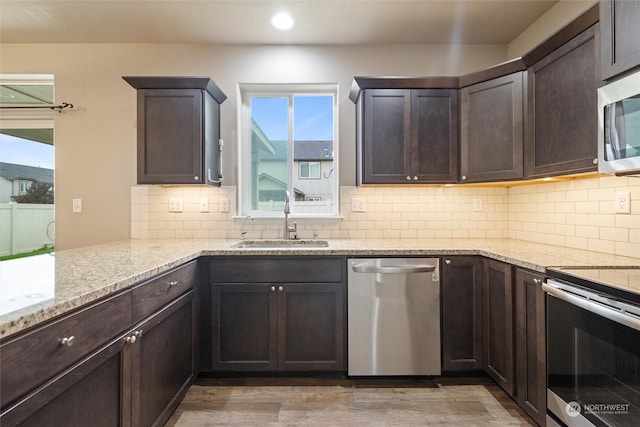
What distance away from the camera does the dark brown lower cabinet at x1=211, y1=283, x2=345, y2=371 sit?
7.06 feet

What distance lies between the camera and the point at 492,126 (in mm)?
2289

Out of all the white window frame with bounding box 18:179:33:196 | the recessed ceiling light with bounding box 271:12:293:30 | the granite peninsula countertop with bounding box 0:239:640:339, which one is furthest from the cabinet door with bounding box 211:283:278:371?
the white window frame with bounding box 18:179:33:196

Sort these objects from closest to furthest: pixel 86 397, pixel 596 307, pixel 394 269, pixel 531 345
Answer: pixel 86 397
pixel 596 307
pixel 531 345
pixel 394 269

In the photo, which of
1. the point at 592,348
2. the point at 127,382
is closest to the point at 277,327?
the point at 127,382

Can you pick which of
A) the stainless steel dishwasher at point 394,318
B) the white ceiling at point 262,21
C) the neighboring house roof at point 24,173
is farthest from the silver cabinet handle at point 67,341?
the neighboring house roof at point 24,173

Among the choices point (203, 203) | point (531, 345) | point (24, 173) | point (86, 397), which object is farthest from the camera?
point (24, 173)

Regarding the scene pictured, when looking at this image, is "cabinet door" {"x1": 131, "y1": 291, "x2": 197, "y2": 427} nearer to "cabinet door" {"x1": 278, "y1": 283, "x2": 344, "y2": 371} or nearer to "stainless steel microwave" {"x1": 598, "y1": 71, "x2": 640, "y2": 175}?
"cabinet door" {"x1": 278, "y1": 283, "x2": 344, "y2": 371}

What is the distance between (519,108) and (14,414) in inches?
109

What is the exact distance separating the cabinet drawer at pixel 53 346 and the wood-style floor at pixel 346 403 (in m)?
0.97

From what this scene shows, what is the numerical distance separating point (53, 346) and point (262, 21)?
Answer: 2.45 m

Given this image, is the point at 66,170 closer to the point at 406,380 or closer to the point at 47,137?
the point at 47,137

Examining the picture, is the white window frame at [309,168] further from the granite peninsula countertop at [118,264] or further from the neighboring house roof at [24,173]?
the neighboring house roof at [24,173]

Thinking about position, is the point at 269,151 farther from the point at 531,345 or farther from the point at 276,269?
the point at 531,345

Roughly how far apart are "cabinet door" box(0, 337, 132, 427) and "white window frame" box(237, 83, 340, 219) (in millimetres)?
1702
